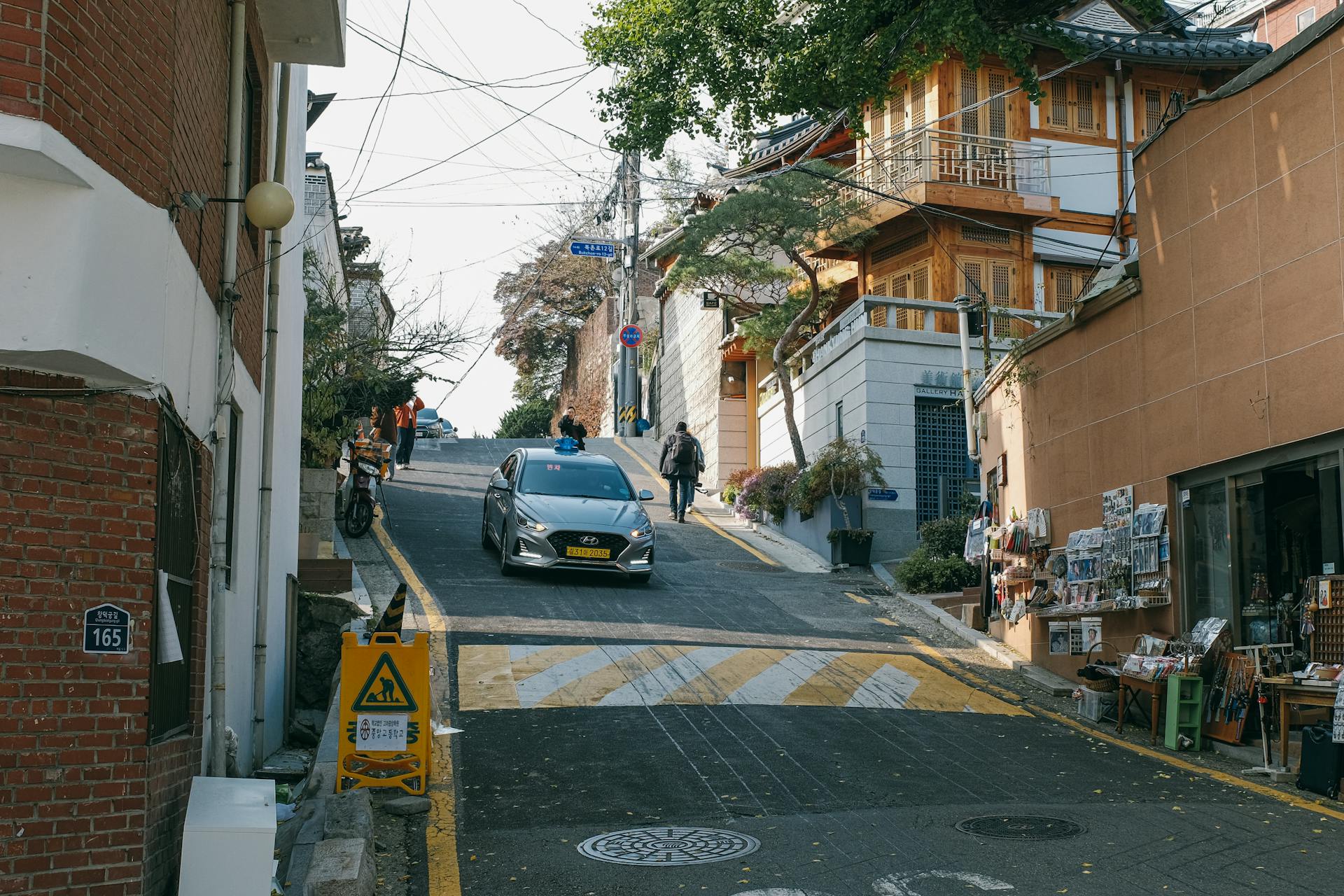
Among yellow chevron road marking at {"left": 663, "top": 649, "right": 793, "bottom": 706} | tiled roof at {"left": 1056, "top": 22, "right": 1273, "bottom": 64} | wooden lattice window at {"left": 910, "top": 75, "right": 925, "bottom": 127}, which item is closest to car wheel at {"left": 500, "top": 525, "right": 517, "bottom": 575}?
yellow chevron road marking at {"left": 663, "top": 649, "right": 793, "bottom": 706}

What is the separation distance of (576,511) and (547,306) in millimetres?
38655

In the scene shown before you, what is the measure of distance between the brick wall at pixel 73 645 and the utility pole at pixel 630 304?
3633cm

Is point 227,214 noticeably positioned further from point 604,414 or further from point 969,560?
point 604,414

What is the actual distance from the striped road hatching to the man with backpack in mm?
10536

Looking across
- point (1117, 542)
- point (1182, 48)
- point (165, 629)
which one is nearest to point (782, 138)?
point (1182, 48)

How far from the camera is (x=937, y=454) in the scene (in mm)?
23719

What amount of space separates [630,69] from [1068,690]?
9.00m

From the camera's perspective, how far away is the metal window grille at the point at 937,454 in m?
23.4

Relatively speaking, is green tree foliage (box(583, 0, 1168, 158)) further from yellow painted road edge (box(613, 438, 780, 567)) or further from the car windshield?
yellow painted road edge (box(613, 438, 780, 567))

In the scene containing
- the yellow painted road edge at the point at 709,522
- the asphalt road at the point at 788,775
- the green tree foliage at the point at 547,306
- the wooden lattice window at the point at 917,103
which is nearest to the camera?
the asphalt road at the point at 788,775

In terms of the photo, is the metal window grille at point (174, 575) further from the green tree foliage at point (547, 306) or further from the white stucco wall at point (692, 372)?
the green tree foliage at point (547, 306)

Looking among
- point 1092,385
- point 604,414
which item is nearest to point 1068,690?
point 1092,385

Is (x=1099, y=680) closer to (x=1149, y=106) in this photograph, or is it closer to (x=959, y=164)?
(x=959, y=164)

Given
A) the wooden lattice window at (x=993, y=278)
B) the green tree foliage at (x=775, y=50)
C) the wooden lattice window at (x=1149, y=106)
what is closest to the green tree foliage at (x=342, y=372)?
the green tree foliage at (x=775, y=50)
